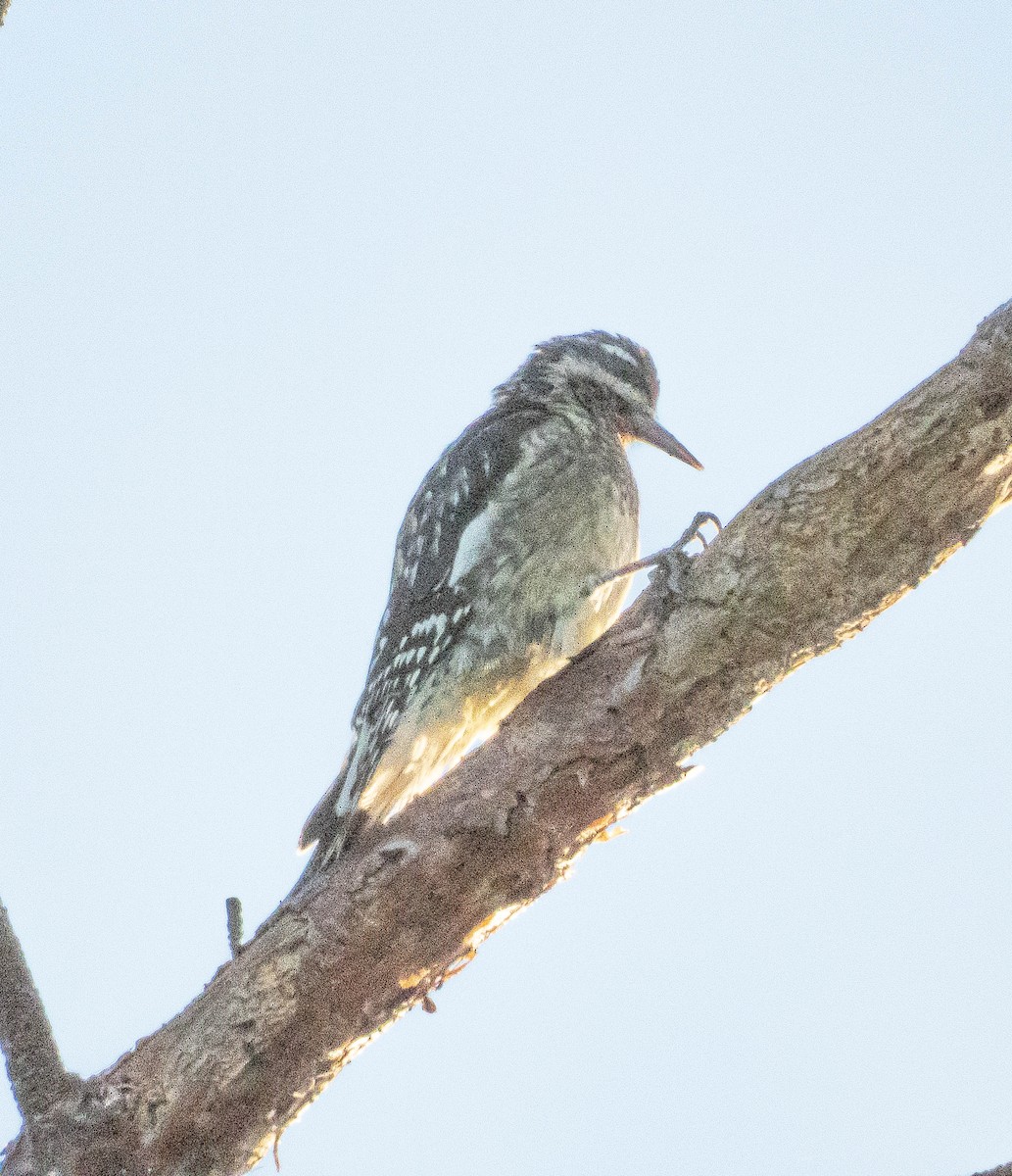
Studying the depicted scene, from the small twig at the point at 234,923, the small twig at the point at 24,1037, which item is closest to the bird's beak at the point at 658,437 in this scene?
the small twig at the point at 234,923

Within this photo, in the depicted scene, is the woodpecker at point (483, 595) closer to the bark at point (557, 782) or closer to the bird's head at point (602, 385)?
the bird's head at point (602, 385)

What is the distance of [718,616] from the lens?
8.54ft

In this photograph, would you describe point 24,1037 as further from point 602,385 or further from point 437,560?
point 602,385

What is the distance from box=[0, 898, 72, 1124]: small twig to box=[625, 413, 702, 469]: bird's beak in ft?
8.20

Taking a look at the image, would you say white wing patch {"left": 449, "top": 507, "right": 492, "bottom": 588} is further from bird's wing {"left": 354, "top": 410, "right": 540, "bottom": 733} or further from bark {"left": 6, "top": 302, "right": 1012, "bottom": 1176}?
bark {"left": 6, "top": 302, "right": 1012, "bottom": 1176}

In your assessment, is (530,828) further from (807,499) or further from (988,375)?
(988,375)

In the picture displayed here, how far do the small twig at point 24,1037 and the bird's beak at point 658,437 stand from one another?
2500mm

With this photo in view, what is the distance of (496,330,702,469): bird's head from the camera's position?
4.07 metres

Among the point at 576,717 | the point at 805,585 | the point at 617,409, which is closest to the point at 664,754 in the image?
the point at 576,717

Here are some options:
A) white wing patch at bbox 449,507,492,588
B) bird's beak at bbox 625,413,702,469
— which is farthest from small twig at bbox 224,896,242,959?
bird's beak at bbox 625,413,702,469

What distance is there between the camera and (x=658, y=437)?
4129 millimetres

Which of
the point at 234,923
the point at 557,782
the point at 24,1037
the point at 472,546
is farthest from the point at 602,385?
the point at 24,1037

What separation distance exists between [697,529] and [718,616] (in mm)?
474

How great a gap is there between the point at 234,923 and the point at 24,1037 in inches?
Answer: 17.1
